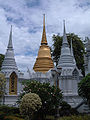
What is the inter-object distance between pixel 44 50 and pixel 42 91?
18.3 metres

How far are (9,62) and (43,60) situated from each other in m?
6.43

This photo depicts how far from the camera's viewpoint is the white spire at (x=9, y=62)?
27.0m

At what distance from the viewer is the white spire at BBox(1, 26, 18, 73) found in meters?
27.0

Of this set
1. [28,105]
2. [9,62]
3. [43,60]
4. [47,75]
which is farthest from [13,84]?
[28,105]

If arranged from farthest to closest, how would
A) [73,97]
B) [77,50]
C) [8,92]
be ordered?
1. [77,50]
2. [8,92]
3. [73,97]

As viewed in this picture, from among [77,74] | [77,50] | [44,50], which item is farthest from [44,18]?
[77,74]

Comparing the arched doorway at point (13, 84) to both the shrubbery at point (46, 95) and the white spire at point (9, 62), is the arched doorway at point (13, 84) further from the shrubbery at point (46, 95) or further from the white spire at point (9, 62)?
the shrubbery at point (46, 95)

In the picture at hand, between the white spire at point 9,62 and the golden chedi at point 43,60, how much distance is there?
177 inches

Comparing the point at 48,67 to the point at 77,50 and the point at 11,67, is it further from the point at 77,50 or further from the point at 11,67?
the point at 77,50

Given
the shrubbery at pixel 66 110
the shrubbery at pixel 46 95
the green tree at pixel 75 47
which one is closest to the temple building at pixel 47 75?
the shrubbery at pixel 66 110

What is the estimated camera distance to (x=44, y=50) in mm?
33625

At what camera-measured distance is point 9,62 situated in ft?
91.5

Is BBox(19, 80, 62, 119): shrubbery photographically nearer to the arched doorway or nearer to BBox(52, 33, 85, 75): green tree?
the arched doorway

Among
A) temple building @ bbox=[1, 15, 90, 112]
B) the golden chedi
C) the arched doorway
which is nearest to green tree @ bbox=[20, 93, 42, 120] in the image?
temple building @ bbox=[1, 15, 90, 112]
